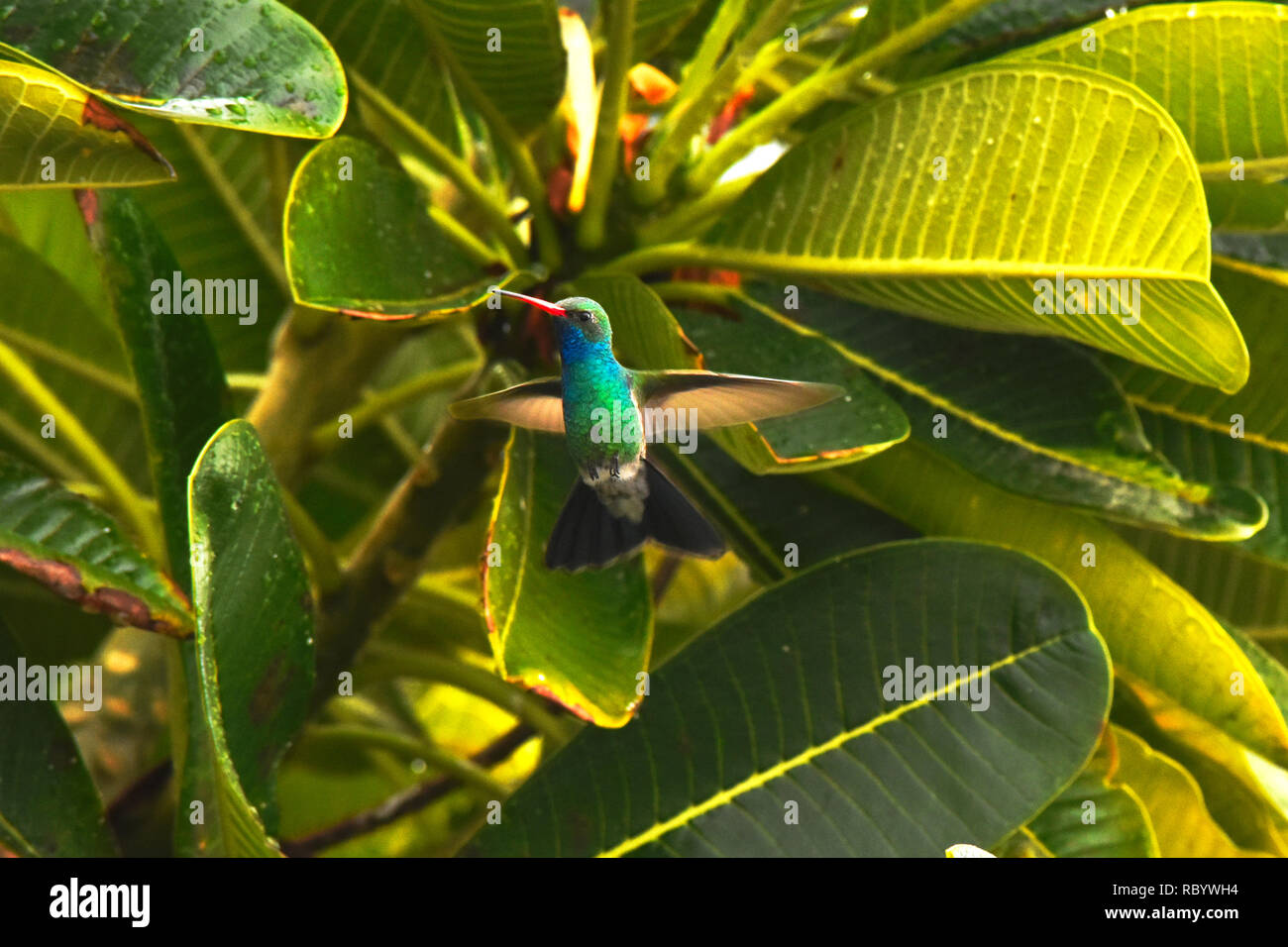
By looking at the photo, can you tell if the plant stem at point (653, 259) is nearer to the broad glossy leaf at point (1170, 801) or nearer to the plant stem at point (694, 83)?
the plant stem at point (694, 83)

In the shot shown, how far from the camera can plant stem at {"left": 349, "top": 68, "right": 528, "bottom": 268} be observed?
140 centimetres

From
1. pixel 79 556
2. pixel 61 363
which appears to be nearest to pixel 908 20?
pixel 79 556

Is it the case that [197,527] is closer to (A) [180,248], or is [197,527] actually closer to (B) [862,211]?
(B) [862,211]

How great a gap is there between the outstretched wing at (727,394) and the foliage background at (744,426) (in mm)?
29

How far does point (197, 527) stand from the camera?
0.99 m

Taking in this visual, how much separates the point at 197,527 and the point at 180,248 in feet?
3.21

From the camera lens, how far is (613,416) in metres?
1.17

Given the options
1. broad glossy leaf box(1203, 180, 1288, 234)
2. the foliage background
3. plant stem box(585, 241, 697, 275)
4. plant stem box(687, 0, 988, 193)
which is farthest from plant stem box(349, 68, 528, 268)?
broad glossy leaf box(1203, 180, 1288, 234)

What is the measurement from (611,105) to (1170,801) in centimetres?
100

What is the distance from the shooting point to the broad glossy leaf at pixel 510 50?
1.24 meters

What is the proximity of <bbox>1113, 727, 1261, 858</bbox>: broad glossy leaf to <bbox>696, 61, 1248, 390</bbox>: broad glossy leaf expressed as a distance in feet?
1.61

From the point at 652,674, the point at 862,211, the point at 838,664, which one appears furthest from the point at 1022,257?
the point at 652,674
